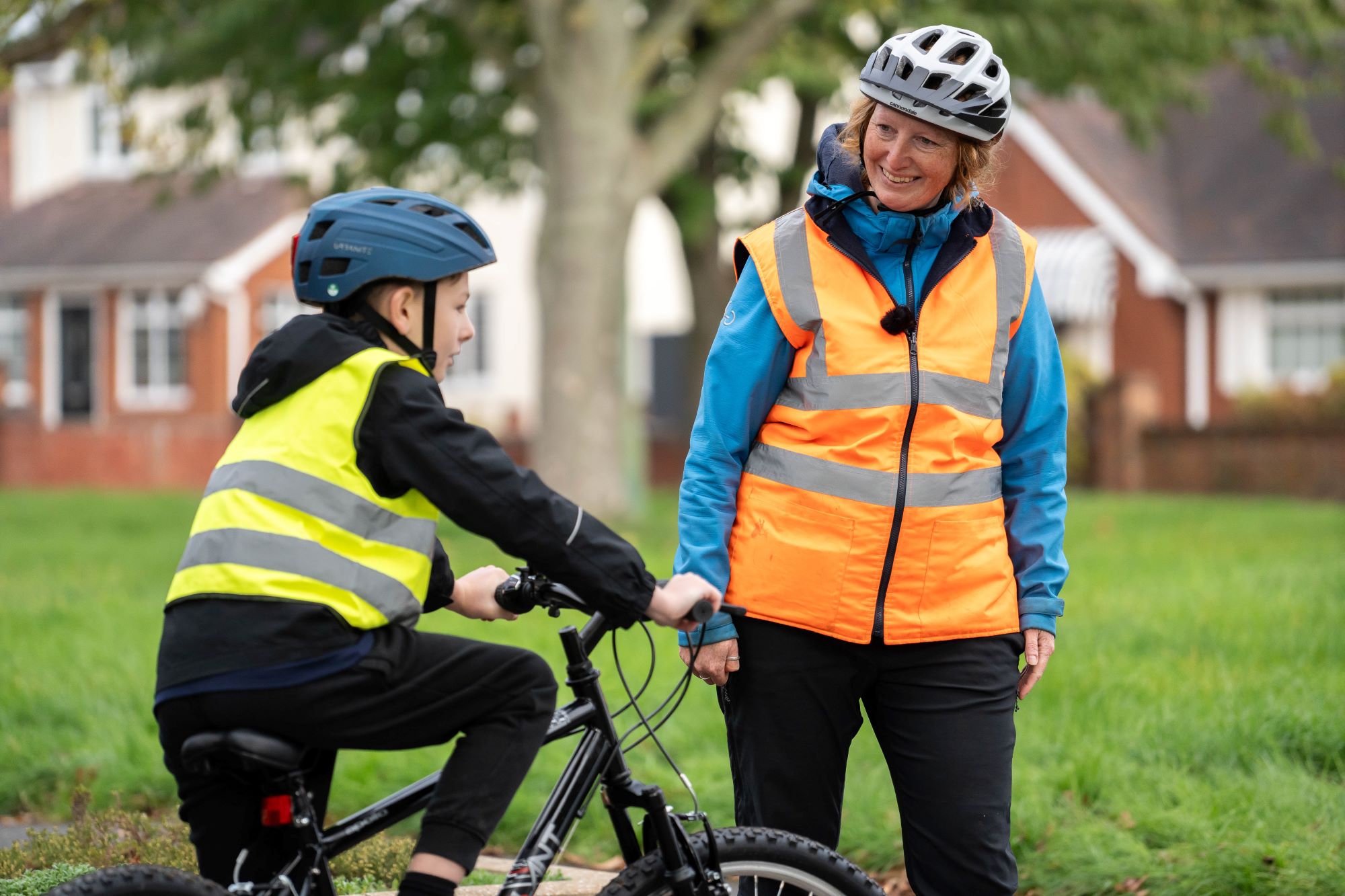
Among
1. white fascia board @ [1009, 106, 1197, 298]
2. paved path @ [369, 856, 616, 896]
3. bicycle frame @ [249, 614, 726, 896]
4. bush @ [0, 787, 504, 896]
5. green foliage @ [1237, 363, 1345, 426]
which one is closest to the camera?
bicycle frame @ [249, 614, 726, 896]

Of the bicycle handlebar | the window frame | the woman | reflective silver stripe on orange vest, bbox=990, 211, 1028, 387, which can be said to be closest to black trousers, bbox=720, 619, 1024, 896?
the woman

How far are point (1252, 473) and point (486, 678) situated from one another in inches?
780

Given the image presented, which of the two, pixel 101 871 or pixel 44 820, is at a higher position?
pixel 101 871

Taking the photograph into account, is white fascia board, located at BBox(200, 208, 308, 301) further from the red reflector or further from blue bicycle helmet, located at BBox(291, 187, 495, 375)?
the red reflector

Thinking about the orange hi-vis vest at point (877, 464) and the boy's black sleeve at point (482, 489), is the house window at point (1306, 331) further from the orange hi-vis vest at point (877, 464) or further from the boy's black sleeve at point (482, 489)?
the boy's black sleeve at point (482, 489)

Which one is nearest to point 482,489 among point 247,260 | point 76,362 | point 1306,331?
point 1306,331

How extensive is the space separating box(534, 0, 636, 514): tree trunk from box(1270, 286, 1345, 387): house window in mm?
14100

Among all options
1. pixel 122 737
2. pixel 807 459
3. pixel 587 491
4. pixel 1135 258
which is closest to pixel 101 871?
pixel 807 459

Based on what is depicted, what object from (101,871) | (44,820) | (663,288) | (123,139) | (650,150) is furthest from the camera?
(663,288)

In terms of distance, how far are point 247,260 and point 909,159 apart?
1141 inches

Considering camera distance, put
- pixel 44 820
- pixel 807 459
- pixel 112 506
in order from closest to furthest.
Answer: pixel 807 459 → pixel 44 820 → pixel 112 506

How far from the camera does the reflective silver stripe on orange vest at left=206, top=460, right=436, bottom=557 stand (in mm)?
2982

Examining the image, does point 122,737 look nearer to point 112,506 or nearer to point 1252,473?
point 112,506

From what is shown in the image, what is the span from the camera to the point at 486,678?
309 cm
